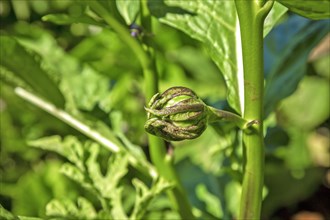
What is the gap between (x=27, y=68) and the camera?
1.24m

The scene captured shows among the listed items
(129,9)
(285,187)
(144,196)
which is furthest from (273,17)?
(285,187)

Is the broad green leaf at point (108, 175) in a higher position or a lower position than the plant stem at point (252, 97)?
lower

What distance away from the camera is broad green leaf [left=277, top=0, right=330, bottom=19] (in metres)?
0.72

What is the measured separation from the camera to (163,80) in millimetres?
1843

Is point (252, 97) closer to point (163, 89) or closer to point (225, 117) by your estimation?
point (225, 117)

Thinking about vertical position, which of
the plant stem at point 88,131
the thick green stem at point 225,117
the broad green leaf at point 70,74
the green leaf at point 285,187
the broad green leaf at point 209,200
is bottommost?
the green leaf at point 285,187

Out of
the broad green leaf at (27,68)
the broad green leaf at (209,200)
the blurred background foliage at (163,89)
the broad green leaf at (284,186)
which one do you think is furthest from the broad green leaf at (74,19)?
the broad green leaf at (284,186)

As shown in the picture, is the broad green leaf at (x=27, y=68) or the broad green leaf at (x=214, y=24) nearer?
the broad green leaf at (x=214, y=24)

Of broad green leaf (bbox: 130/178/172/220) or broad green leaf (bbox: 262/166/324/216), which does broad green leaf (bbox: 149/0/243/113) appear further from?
broad green leaf (bbox: 262/166/324/216)

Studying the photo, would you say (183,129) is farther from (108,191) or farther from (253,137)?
(108,191)

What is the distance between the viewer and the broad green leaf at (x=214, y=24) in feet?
3.26

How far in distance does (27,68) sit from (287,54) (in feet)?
1.49

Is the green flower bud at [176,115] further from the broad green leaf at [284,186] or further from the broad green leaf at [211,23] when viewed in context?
the broad green leaf at [284,186]

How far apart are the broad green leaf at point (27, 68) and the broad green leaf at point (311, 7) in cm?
53
